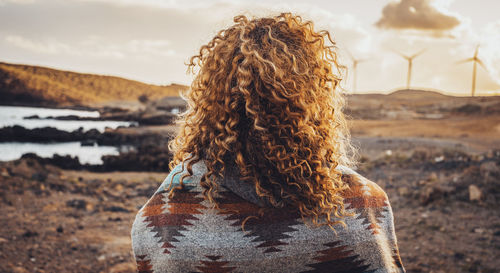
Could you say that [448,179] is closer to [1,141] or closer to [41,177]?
[41,177]

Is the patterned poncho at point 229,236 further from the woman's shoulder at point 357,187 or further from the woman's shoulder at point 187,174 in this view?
the woman's shoulder at point 357,187

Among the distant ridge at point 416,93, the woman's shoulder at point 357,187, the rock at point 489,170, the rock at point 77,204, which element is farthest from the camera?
the distant ridge at point 416,93

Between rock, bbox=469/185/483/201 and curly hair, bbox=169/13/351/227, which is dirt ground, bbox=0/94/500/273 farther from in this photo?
curly hair, bbox=169/13/351/227

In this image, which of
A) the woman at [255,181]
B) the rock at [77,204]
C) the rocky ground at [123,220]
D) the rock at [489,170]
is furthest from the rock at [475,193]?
the rock at [77,204]

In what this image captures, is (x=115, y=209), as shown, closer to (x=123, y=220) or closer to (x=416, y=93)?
(x=123, y=220)

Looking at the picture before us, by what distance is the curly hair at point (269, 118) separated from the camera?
1456 millimetres

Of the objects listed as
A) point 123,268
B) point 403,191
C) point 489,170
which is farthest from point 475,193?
point 123,268

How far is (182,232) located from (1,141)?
2349 cm

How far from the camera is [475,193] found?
6.63 metres

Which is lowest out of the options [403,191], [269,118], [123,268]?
[123,268]

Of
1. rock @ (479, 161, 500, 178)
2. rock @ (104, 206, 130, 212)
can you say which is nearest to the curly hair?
rock @ (104, 206, 130, 212)

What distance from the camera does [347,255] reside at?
5.25ft

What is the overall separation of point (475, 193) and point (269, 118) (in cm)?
666

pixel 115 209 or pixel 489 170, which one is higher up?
pixel 489 170
